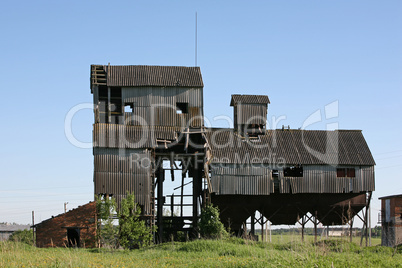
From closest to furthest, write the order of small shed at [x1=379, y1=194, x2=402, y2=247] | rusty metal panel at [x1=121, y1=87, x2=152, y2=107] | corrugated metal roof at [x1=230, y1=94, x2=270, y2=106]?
rusty metal panel at [x1=121, y1=87, x2=152, y2=107], corrugated metal roof at [x1=230, y1=94, x2=270, y2=106], small shed at [x1=379, y1=194, x2=402, y2=247]

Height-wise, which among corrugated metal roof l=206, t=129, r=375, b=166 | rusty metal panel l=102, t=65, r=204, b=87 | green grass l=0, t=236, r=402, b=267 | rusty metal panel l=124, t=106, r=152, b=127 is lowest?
green grass l=0, t=236, r=402, b=267

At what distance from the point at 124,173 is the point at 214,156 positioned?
281 inches

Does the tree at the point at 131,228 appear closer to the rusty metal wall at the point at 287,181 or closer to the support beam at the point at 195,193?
the support beam at the point at 195,193

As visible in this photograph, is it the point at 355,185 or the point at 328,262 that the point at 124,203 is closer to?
the point at 355,185

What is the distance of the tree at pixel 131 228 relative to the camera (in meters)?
36.4

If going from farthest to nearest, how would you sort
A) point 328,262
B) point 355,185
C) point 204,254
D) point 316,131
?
point 316,131 → point 355,185 → point 204,254 → point 328,262

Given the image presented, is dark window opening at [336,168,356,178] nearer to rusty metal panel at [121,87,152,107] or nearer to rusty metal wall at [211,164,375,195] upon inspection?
rusty metal wall at [211,164,375,195]

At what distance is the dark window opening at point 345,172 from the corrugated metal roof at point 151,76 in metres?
13.0

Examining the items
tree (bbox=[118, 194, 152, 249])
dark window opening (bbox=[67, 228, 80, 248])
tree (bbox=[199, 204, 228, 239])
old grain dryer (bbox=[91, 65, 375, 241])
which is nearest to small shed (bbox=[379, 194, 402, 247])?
old grain dryer (bbox=[91, 65, 375, 241])

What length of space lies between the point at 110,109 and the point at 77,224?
929 centimetres

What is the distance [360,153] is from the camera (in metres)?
43.6

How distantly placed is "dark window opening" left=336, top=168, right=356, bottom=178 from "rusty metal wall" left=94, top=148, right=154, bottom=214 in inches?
593

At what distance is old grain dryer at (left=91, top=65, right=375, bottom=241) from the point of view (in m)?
40.1

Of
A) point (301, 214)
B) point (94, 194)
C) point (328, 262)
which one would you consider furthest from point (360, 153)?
point (328, 262)
